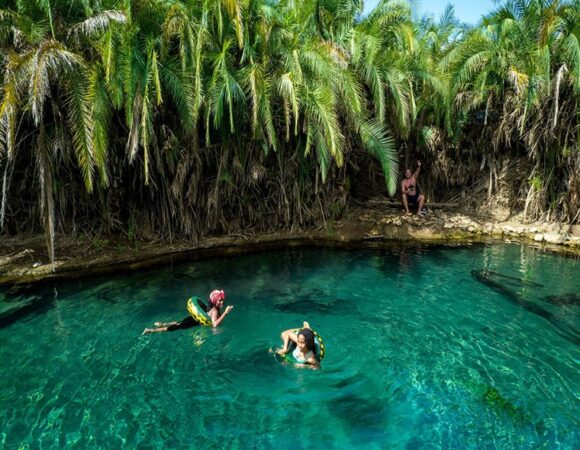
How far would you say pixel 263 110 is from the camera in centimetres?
1089

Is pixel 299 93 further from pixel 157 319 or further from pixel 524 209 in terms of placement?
pixel 524 209

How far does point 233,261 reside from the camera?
471 inches

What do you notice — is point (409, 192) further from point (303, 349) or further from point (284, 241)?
point (303, 349)

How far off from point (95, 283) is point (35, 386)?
4017mm

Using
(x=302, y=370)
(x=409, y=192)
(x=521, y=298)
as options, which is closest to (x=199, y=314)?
(x=302, y=370)

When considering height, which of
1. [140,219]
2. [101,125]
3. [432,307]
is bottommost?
[432,307]

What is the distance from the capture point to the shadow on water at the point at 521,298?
771cm

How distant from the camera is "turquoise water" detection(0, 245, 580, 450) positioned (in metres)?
5.49

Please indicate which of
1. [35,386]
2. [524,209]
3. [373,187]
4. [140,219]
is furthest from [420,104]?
[35,386]

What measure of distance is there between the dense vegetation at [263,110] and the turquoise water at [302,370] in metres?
2.86

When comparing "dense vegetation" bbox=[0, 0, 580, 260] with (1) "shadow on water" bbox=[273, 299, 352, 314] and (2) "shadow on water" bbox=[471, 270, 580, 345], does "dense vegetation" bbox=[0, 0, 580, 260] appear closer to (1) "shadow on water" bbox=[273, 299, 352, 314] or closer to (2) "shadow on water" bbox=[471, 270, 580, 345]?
(2) "shadow on water" bbox=[471, 270, 580, 345]

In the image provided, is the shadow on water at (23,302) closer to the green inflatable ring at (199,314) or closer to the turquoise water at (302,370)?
the turquoise water at (302,370)

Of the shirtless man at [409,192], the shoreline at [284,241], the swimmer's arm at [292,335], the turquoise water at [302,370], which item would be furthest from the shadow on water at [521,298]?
the swimmer's arm at [292,335]

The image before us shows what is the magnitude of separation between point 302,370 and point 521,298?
17.2 ft
